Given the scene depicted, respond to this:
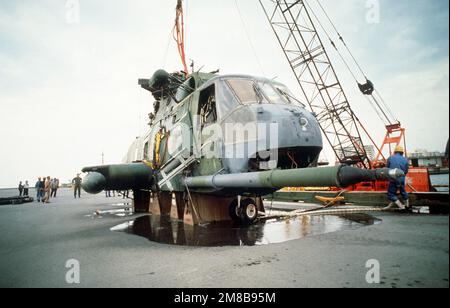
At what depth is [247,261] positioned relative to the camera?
419 cm

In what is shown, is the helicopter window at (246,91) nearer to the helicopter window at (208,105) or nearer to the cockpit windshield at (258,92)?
the cockpit windshield at (258,92)

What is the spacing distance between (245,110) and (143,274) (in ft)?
12.9

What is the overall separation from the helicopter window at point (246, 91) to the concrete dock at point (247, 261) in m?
3.43

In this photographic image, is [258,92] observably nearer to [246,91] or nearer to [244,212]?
[246,91]

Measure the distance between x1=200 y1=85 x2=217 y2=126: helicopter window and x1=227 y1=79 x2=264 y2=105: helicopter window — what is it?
715 millimetres

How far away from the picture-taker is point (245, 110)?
19.8 feet

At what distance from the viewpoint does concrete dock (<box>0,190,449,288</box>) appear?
3154 millimetres

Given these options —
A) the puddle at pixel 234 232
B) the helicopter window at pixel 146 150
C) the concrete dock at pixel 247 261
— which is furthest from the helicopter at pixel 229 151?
the concrete dock at pixel 247 261

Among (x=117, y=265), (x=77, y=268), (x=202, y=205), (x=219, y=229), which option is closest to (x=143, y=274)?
(x=117, y=265)

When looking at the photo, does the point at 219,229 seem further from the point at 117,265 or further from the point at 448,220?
the point at 448,220

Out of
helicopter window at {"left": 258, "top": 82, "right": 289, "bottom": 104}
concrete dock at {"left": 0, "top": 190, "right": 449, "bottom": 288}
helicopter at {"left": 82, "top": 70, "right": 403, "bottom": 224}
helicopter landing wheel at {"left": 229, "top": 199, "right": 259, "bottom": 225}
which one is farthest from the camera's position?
helicopter landing wheel at {"left": 229, "top": 199, "right": 259, "bottom": 225}

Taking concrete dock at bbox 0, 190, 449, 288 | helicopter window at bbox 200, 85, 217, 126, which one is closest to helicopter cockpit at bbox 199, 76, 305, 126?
helicopter window at bbox 200, 85, 217, 126

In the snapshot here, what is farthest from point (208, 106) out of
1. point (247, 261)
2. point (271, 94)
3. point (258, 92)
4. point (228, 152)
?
point (247, 261)

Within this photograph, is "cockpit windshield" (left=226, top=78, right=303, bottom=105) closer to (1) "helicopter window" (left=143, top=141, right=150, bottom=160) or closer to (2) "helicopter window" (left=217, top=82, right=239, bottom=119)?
(2) "helicopter window" (left=217, top=82, right=239, bottom=119)
